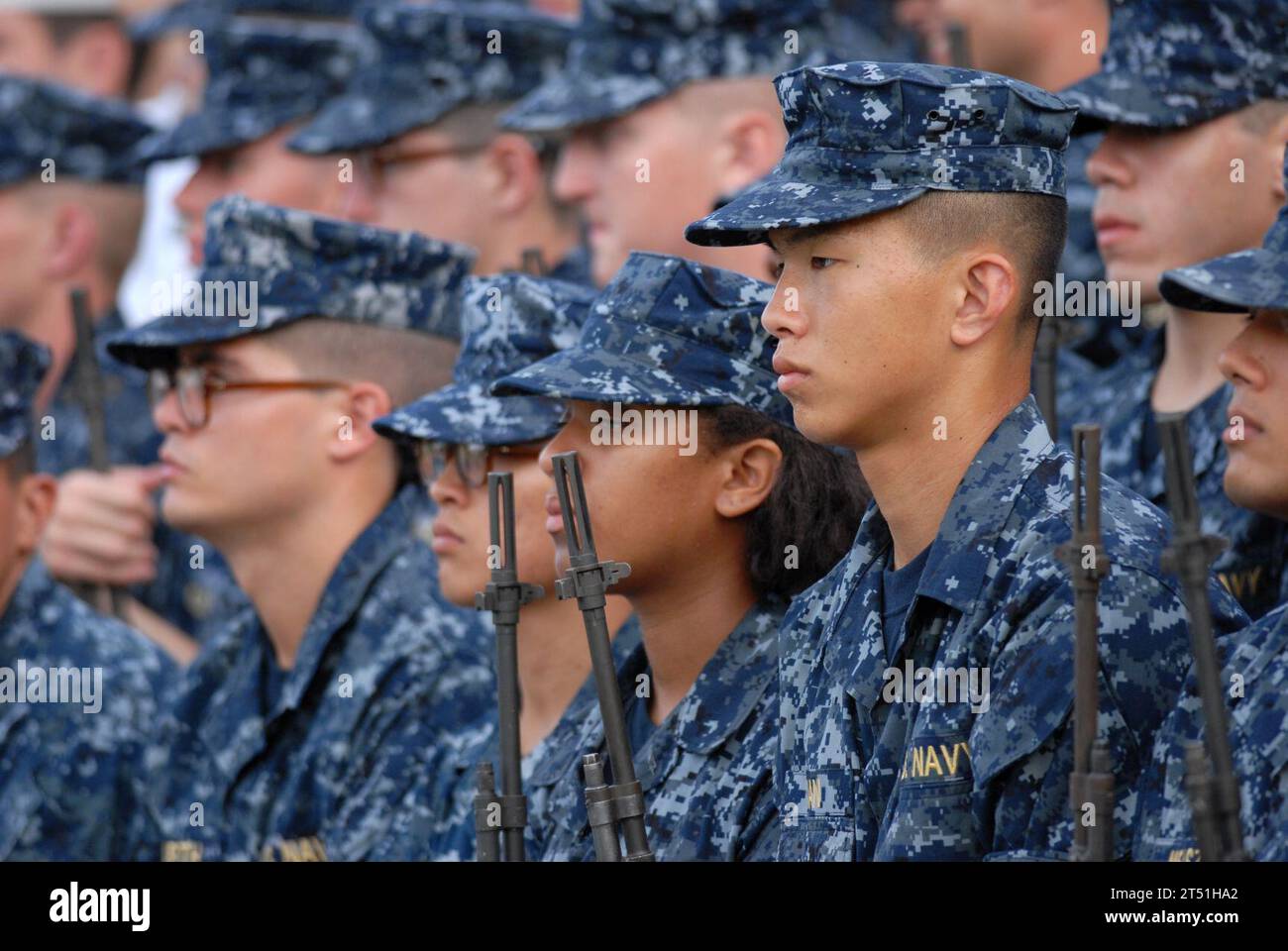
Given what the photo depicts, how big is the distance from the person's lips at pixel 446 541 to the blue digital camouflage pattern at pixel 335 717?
662 mm

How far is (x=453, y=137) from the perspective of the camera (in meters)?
9.08

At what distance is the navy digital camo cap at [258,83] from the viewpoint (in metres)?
9.71

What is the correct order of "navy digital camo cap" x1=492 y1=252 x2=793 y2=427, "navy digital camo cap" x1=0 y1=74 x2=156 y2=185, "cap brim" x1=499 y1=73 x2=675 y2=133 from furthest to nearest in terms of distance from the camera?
1. "navy digital camo cap" x1=0 y1=74 x2=156 y2=185
2. "cap brim" x1=499 y1=73 x2=675 y2=133
3. "navy digital camo cap" x1=492 y1=252 x2=793 y2=427

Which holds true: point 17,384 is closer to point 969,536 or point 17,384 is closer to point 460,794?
point 460,794

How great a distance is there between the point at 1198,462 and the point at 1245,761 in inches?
83.0

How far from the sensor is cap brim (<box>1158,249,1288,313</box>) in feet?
13.8

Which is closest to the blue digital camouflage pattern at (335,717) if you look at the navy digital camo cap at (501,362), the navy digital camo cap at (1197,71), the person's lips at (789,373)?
the navy digital camo cap at (501,362)

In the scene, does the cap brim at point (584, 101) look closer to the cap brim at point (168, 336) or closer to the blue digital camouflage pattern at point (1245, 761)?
the cap brim at point (168, 336)

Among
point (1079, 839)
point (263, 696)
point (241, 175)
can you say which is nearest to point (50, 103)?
point (241, 175)

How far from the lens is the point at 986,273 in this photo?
4445 mm

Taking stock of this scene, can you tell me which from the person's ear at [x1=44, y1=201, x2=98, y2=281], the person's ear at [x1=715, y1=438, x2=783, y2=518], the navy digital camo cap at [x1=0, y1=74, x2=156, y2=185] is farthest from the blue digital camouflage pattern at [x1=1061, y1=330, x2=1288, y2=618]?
the navy digital camo cap at [x1=0, y1=74, x2=156, y2=185]

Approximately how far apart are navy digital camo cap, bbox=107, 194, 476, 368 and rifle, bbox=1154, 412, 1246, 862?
4177mm

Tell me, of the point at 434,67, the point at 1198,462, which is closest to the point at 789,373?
the point at 1198,462

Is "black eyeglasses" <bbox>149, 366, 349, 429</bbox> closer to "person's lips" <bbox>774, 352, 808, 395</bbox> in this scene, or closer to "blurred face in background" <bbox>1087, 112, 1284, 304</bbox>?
"blurred face in background" <bbox>1087, 112, 1284, 304</bbox>
